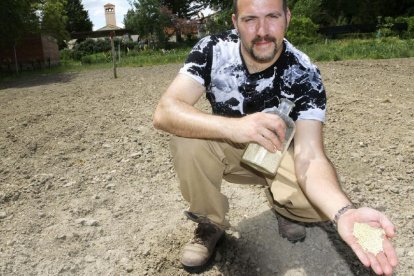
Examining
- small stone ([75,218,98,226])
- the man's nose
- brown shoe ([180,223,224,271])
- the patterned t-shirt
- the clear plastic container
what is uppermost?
the man's nose

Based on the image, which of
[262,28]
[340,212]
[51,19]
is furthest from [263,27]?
[51,19]

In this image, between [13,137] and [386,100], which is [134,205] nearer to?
[13,137]

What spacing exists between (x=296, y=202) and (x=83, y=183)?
6.72ft

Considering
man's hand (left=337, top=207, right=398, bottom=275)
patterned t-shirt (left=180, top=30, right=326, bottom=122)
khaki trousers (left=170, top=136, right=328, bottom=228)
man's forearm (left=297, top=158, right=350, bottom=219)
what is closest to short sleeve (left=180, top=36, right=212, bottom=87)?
patterned t-shirt (left=180, top=30, right=326, bottom=122)

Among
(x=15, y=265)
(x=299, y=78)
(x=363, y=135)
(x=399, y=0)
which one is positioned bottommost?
(x=15, y=265)

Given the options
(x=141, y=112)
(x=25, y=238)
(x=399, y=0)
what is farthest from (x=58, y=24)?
(x=399, y=0)

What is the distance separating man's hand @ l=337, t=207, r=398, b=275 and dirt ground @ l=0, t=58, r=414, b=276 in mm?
899

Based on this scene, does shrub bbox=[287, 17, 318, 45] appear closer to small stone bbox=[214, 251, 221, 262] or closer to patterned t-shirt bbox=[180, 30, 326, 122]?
patterned t-shirt bbox=[180, 30, 326, 122]

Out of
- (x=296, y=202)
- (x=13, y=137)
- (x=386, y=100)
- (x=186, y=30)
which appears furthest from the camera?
(x=186, y=30)

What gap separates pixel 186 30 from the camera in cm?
4006

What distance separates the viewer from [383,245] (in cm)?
139

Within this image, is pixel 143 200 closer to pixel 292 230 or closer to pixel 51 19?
pixel 292 230

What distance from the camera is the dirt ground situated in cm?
240

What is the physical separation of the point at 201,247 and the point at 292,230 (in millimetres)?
560
